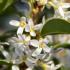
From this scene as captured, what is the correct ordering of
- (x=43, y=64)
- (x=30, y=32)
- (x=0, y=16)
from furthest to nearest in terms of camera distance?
1. (x=0, y=16)
2. (x=43, y=64)
3. (x=30, y=32)

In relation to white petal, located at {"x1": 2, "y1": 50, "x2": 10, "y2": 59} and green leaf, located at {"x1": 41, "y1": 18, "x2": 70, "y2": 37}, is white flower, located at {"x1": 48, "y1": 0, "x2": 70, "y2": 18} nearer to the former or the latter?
green leaf, located at {"x1": 41, "y1": 18, "x2": 70, "y2": 37}

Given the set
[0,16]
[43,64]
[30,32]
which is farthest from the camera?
[0,16]

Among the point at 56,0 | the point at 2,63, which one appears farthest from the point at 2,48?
the point at 56,0

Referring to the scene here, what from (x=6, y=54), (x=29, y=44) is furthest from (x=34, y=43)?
(x=6, y=54)

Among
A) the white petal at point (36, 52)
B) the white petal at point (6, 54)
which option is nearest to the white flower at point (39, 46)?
the white petal at point (36, 52)

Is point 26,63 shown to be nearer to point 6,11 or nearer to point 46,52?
point 46,52

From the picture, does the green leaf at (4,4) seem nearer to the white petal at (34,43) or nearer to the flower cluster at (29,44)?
the flower cluster at (29,44)
